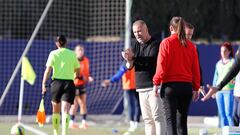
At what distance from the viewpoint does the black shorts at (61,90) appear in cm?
1208

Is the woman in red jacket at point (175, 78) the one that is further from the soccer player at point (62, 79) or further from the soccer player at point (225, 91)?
the soccer player at point (225, 91)

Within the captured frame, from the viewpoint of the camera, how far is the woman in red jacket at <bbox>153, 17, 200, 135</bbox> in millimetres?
8969

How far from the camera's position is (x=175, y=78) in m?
9.01

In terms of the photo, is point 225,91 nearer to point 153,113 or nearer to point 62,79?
point 62,79

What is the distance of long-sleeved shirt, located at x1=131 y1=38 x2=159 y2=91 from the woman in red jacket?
774 millimetres

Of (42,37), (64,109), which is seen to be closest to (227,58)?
(64,109)

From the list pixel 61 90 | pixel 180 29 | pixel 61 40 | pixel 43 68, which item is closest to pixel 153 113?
pixel 180 29

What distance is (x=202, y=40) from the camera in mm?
32094

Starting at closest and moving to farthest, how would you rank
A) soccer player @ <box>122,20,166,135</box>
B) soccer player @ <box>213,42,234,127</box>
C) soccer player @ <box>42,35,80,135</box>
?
soccer player @ <box>122,20,166,135</box> → soccer player @ <box>42,35,80,135</box> → soccer player @ <box>213,42,234,127</box>

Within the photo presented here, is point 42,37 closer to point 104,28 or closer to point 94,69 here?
point 104,28

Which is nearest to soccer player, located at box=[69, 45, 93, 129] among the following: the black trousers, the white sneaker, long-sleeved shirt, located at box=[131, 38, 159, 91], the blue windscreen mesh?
the white sneaker

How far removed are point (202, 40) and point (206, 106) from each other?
42.1 feet

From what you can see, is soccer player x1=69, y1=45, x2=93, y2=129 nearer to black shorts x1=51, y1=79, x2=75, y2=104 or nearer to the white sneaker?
the white sneaker

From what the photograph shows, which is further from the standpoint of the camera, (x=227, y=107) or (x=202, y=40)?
(x=202, y=40)
